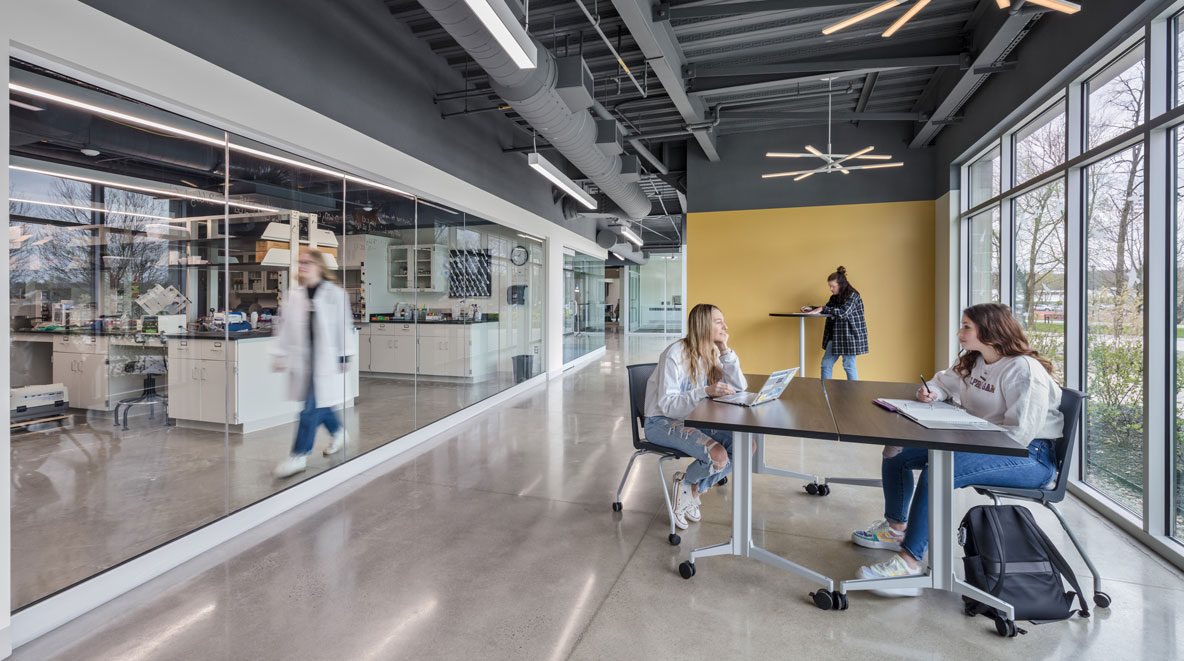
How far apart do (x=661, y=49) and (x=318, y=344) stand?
3588 millimetres

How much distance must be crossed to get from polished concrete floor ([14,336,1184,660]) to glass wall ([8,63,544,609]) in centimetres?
45

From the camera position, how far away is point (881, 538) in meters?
2.92

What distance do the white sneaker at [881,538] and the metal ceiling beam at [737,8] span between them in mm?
3697

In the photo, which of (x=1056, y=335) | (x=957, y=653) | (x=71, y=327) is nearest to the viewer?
(x=957, y=653)

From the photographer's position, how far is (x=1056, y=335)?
410 centimetres

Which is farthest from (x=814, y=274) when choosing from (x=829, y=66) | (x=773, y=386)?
(x=773, y=386)

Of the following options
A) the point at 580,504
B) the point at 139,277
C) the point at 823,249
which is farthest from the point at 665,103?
the point at 139,277

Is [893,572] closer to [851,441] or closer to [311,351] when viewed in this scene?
[851,441]

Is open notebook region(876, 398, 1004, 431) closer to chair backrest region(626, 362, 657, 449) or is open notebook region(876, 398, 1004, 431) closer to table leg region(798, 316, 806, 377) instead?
chair backrest region(626, 362, 657, 449)

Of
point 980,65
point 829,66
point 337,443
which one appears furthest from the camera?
point 829,66

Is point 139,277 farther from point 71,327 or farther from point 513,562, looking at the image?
point 513,562

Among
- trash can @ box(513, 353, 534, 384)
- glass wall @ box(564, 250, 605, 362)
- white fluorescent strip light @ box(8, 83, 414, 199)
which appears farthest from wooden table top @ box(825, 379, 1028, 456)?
glass wall @ box(564, 250, 605, 362)

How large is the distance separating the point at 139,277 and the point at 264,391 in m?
1.15

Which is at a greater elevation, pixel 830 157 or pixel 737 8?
pixel 737 8
